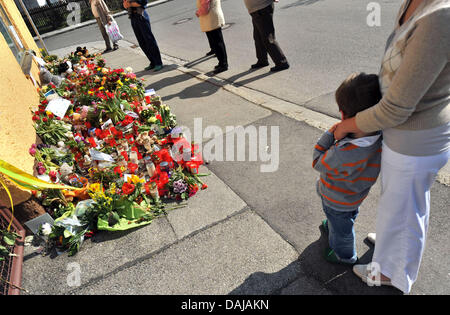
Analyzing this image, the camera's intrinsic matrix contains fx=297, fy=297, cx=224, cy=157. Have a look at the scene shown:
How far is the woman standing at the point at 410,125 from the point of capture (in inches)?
46.4

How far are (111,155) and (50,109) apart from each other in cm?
133

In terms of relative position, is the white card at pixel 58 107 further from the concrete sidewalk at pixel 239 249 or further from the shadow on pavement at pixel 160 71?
the shadow on pavement at pixel 160 71

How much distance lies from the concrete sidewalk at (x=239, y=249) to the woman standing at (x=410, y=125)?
45 centimetres

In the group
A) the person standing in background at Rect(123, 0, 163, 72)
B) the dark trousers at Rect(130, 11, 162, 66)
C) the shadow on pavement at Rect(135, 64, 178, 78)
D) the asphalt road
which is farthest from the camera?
the shadow on pavement at Rect(135, 64, 178, 78)

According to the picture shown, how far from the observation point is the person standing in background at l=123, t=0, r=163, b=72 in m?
6.39

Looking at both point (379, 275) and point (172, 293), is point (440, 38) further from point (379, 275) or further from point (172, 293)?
point (172, 293)

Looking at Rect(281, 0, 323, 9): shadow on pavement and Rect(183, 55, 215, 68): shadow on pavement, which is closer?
Rect(183, 55, 215, 68): shadow on pavement

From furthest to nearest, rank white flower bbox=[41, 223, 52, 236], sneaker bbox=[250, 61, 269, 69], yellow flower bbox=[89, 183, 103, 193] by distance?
sneaker bbox=[250, 61, 269, 69] → yellow flower bbox=[89, 183, 103, 193] → white flower bbox=[41, 223, 52, 236]

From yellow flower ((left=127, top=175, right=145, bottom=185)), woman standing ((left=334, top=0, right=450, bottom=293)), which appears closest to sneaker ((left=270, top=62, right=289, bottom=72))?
yellow flower ((left=127, top=175, right=145, bottom=185))

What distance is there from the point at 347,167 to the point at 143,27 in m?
6.38

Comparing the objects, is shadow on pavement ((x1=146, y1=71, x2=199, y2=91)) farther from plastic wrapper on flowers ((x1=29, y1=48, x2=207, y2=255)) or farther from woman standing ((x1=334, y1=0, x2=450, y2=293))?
woman standing ((x1=334, y1=0, x2=450, y2=293))

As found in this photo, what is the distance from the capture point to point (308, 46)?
6.69 m

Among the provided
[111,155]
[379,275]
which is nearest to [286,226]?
[379,275]

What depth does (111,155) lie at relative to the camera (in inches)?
143
